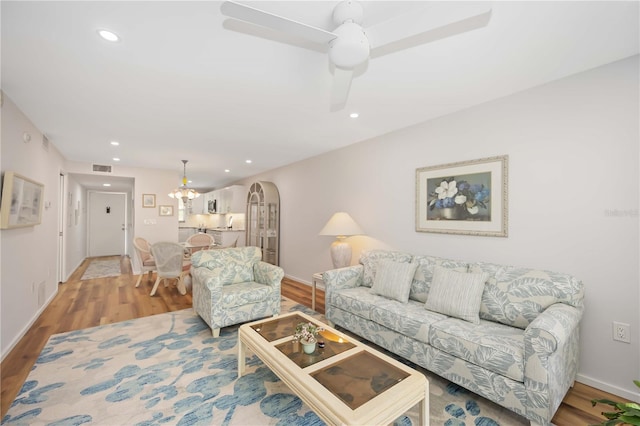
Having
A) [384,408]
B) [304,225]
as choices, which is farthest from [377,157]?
[384,408]

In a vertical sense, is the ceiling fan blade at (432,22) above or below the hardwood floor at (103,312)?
above

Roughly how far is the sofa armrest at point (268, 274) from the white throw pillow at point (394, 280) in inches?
45.1

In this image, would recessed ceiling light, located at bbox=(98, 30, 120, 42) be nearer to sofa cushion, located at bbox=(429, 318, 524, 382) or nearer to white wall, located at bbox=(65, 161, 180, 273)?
sofa cushion, located at bbox=(429, 318, 524, 382)

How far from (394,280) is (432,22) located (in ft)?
7.43

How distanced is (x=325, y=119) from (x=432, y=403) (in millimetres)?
2864

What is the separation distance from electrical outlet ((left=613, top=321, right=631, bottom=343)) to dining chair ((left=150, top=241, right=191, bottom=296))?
5.08m

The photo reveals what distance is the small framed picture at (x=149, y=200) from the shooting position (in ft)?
20.6

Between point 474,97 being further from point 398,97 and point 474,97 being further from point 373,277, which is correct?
point 373,277

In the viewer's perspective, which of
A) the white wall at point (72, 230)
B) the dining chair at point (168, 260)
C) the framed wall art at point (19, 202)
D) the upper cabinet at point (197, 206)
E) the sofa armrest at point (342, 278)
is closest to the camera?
the framed wall art at point (19, 202)

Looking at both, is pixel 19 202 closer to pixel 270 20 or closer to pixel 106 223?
pixel 270 20

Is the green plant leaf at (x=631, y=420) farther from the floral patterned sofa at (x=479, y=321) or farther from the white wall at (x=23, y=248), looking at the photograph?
the white wall at (x=23, y=248)

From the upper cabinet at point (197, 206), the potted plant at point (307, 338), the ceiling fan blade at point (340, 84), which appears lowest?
the potted plant at point (307, 338)

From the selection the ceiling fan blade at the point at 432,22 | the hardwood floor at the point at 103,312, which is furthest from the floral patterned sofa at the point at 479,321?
the ceiling fan blade at the point at 432,22

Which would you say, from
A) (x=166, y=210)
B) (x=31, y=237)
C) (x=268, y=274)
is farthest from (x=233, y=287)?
(x=166, y=210)
